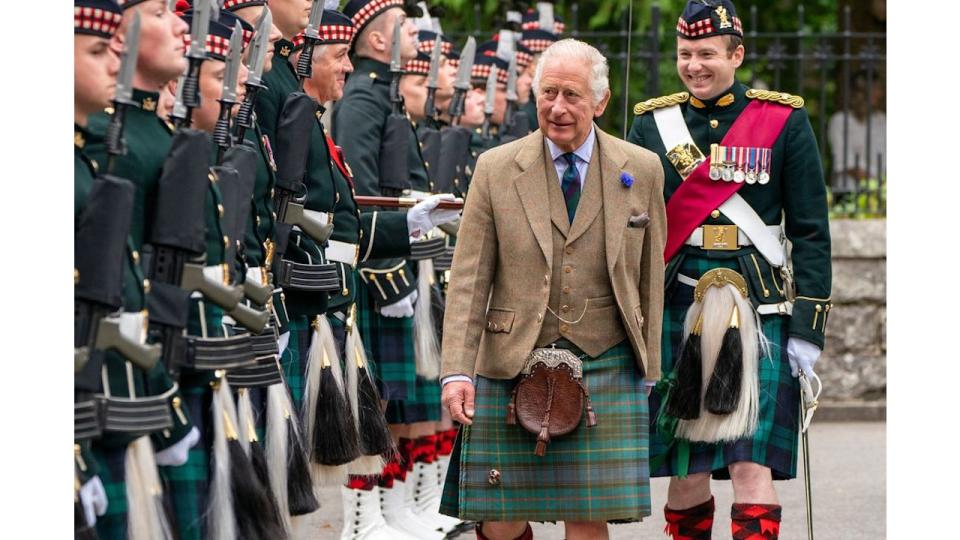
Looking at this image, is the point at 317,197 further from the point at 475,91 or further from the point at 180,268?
the point at 475,91

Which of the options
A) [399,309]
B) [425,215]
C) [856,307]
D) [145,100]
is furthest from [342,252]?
[856,307]

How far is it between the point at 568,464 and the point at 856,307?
22.6ft

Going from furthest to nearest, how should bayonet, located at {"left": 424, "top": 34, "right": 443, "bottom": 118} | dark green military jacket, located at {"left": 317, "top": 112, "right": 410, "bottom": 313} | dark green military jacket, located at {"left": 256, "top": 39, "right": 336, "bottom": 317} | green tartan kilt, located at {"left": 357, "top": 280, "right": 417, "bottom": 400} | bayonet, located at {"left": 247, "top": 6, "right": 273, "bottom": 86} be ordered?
bayonet, located at {"left": 424, "top": 34, "right": 443, "bottom": 118} → green tartan kilt, located at {"left": 357, "top": 280, "right": 417, "bottom": 400} → dark green military jacket, located at {"left": 317, "top": 112, "right": 410, "bottom": 313} → dark green military jacket, located at {"left": 256, "top": 39, "right": 336, "bottom": 317} → bayonet, located at {"left": 247, "top": 6, "right": 273, "bottom": 86}

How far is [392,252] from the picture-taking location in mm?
7133

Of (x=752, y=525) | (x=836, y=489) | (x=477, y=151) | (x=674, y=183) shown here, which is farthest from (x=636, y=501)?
(x=477, y=151)

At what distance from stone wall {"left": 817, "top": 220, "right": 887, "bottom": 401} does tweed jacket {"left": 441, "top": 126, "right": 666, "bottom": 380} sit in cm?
659

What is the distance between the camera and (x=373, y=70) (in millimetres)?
8086

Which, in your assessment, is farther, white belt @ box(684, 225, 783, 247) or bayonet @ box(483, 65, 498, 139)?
bayonet @ box(483, 65, 498, 139)

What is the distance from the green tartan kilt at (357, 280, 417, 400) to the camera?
7.88 m

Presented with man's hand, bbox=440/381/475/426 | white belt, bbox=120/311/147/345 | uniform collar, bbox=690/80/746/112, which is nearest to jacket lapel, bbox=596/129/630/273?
man's hand, bbox=440/381/475/426

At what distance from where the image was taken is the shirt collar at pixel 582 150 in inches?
228

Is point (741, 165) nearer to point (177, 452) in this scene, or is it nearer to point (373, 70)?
point (373, 70)

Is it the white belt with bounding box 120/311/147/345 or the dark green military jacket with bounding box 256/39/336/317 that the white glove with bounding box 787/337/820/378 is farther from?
the white belt with bounding box 120/311/147/345

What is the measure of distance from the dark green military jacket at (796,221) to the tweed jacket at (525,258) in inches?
31.3
